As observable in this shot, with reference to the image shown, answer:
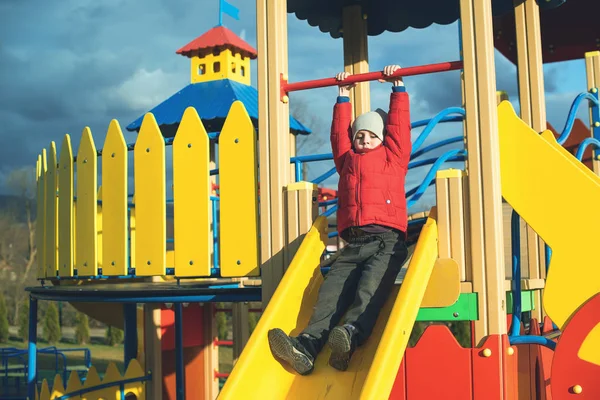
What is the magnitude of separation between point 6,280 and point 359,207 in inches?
1250

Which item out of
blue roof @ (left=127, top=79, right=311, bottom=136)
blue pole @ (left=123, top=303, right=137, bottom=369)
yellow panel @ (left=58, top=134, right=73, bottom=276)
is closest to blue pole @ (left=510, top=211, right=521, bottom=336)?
yellow panel @ (left=58, top=134, right=73, bottom=276)

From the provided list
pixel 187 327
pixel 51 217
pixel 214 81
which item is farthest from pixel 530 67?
pixel 214 81

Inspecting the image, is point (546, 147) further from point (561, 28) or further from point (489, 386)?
point (561, 28)

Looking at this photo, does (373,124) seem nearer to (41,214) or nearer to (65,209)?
(65,209)

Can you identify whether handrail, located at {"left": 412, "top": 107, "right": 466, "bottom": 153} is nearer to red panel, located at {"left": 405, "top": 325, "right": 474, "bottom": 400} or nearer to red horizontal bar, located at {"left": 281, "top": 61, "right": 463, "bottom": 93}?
red horizontal bar, located at {"left": 281, "top": 61, "right": 463, "bottom": 93}

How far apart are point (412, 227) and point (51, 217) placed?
3315 millimetres

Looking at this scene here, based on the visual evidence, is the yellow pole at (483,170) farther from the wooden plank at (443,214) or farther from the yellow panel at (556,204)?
the yellow panel at (556,204)

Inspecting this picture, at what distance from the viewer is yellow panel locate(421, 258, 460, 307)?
4.01m

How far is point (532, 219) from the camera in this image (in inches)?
169

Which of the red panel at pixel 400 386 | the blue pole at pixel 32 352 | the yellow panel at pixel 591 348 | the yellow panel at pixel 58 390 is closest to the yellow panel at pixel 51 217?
the blue pole at pixel 32 352

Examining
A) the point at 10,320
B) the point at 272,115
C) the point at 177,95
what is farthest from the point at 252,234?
the point at 10,320

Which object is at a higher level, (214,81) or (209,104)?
(214,81)

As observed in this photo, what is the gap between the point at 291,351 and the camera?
3.81m

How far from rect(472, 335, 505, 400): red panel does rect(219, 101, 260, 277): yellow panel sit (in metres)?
1.56
